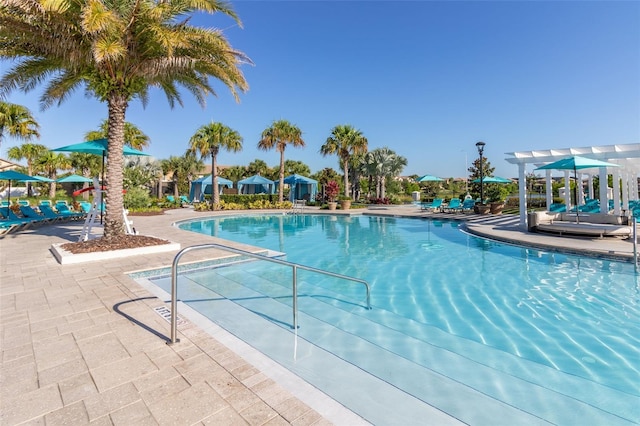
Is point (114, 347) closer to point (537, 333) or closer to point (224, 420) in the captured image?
point (224, 420)

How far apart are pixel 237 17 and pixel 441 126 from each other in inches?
881

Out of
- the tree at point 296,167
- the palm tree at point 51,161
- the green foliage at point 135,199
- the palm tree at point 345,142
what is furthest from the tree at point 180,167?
the palm tree at point 345,142

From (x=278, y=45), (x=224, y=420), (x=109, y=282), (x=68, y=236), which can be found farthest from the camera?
(x=278, y=45)

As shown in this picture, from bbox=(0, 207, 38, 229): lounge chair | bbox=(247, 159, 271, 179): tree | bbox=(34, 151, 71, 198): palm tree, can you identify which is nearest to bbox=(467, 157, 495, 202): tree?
bbox=(247, 159, 271, 179): tree

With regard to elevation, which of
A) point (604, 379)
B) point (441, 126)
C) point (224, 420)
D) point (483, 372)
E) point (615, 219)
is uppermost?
point (441, 126)

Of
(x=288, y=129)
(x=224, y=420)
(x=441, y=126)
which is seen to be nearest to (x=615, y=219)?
(x=224, y=420)

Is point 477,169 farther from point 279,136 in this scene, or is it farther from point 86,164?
point 86,164

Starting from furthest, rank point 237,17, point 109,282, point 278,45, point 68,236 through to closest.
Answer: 1. point 278,45
2. point 68,236
3. point 237,17
4. point 109,282

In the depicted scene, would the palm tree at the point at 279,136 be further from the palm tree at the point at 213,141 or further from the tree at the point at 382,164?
the tree at the point at 382,164

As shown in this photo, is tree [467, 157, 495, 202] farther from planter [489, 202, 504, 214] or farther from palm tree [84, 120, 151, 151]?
palm tree [84, 120, 151, 151]

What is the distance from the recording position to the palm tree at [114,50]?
6289mm

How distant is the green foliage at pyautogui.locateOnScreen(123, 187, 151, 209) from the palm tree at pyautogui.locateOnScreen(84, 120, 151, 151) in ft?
12.5

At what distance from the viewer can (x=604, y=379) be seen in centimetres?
311

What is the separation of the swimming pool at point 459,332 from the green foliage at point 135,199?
17.1 m
